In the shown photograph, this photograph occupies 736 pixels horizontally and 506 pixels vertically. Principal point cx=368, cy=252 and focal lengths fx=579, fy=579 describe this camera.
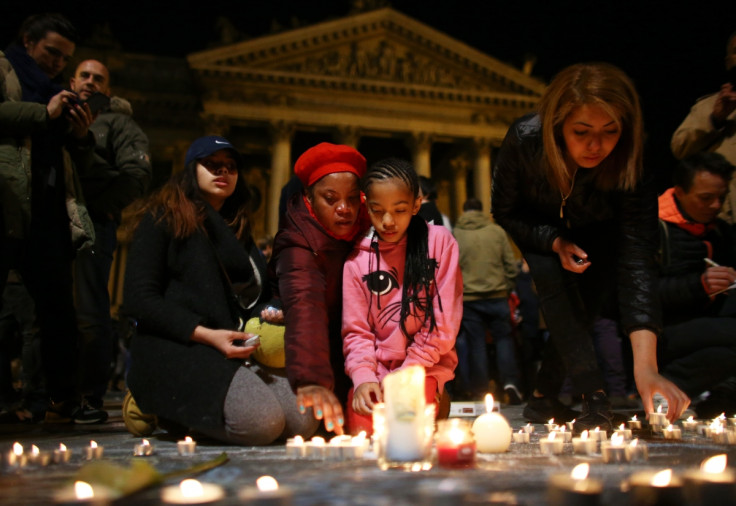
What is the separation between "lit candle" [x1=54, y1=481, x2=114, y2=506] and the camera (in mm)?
1285

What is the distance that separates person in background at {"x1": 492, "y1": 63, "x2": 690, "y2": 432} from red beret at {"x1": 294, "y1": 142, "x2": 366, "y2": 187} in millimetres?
823

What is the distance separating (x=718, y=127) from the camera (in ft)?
14.2

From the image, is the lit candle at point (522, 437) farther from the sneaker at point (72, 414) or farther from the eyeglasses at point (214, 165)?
the sneaker at point (72, 414)

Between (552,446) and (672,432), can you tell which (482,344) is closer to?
(672,432)

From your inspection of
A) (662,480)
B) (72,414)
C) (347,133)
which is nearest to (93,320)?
(72,414)

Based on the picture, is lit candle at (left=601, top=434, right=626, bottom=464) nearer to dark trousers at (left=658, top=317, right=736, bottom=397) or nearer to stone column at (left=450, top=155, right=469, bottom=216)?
dark trousers at (left=658, top=317, right=736, bottom=397)

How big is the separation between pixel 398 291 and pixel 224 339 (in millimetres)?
826

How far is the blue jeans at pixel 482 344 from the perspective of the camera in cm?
578

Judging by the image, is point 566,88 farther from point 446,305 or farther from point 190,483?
point 190,483

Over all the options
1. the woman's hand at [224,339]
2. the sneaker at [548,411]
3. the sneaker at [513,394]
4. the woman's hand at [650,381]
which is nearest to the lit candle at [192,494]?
the woman's hand at [224,339]

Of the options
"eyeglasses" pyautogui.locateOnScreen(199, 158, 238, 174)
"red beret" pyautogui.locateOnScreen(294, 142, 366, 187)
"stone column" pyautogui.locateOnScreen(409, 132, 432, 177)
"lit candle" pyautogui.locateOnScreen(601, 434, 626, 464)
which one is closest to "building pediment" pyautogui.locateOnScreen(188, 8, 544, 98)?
"stone column" pyautogui.locateOnScreen(409, 132, 432, 177)

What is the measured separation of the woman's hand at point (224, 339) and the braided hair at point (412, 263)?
72 centimetres

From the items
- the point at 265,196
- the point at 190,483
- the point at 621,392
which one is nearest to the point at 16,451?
the point at 190,483

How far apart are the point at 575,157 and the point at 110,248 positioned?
10.6 ft
